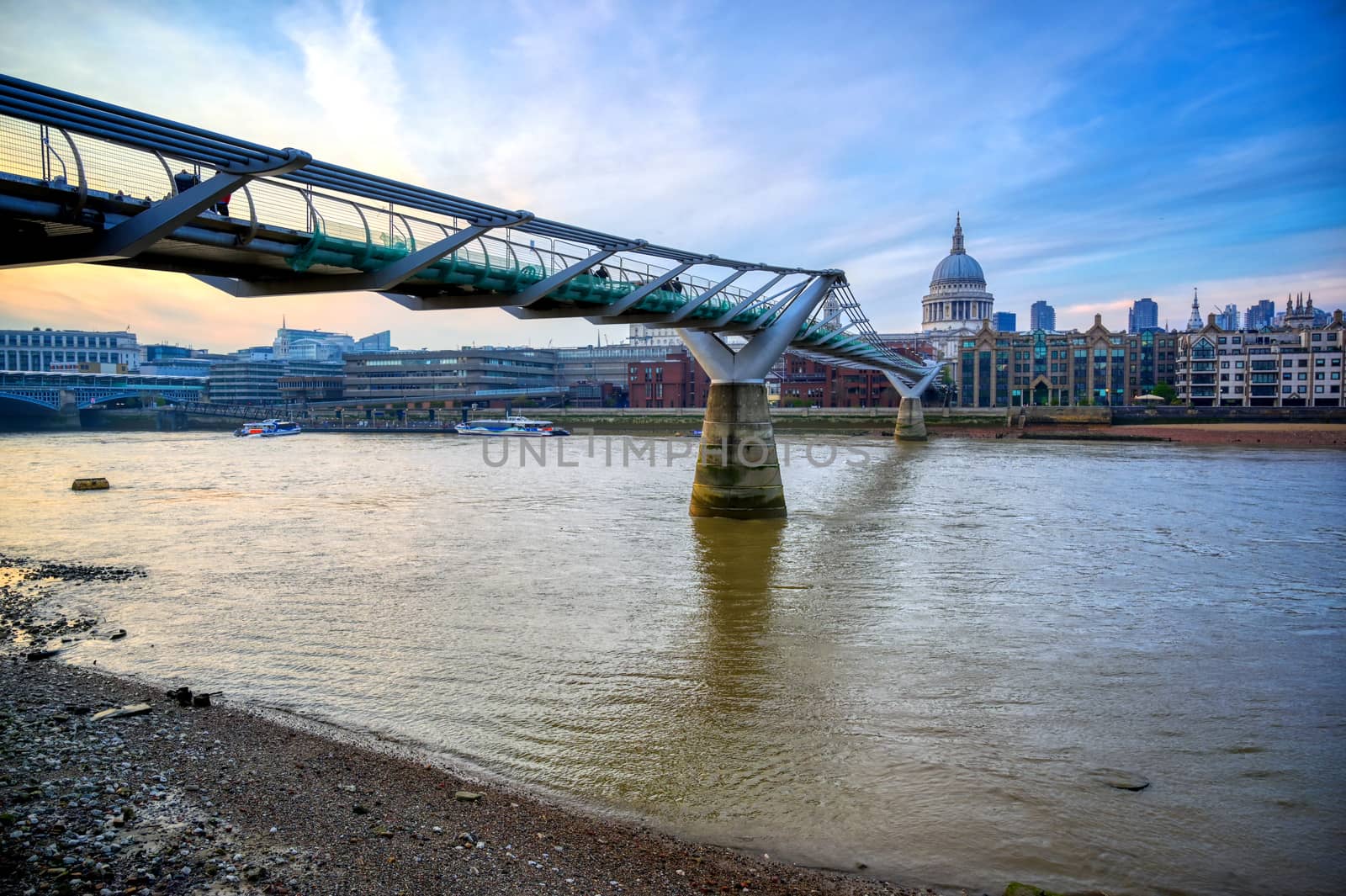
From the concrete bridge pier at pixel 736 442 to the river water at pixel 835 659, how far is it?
3.78 ft

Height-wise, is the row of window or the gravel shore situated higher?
the row of window

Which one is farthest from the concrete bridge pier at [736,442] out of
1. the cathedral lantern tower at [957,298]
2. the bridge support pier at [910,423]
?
the cathedral lantern tower at [957,298]

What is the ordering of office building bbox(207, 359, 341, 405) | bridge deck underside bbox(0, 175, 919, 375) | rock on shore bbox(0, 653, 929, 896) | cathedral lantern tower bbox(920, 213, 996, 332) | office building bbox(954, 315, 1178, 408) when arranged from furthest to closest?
cathedral lantern tower bbox(920, 213, 996, 332) → office building bbox(207, 359, 341, 405) → office building bbox(954, 315, 1178, 408) → bridge deck underside bbox(0, 175, 919, 375) → rock on shore bbox(0, 653, 929, 896)

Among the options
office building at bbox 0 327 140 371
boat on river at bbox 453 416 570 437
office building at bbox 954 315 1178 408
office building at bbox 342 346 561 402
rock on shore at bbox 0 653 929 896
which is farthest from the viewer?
office building at bbox 0 327 140 371

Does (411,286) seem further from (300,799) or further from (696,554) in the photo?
(300,799)

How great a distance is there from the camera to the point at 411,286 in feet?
52.9

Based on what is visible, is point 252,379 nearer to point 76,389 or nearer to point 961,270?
point 76,389

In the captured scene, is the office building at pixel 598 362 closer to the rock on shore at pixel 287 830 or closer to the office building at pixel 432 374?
the office building at pixel 432 374

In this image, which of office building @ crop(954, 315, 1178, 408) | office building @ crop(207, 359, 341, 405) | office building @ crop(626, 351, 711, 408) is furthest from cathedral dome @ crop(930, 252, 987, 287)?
office building @ crop(207, 359, 341, 405)

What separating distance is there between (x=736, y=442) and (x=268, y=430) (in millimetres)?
72665

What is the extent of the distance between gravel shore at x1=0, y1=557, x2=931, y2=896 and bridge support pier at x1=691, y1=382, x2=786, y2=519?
15.9 metres

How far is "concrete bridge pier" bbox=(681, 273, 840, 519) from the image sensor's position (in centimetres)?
2292

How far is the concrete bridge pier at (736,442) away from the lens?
22922mm

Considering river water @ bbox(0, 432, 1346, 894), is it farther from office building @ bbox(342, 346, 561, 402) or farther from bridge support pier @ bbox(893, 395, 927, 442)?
office building @ bbox(342, 346, 561, 402)
